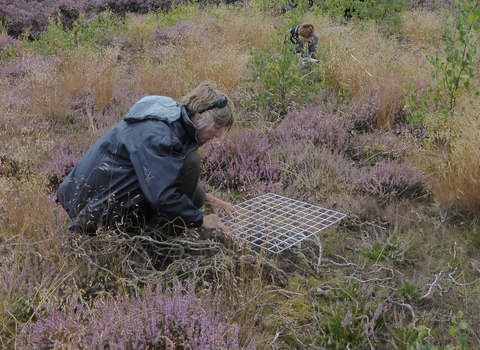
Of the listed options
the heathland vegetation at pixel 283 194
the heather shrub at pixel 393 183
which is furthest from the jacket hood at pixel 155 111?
the heather shrub at pixel 393 183

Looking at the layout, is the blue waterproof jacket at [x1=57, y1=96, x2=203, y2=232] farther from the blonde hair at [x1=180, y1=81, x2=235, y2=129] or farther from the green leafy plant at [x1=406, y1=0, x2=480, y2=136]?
the green leafy plant at [x1=406, y1=0, x2=480, y2=136]

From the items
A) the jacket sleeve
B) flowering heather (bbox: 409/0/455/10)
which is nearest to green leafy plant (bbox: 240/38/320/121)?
the jacket sleeve

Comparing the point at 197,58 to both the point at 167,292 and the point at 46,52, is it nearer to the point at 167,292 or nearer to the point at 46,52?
the point at 46,52

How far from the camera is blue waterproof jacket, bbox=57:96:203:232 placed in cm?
257

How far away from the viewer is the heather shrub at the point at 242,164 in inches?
163

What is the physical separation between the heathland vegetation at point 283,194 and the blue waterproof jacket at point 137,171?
0.16 meters

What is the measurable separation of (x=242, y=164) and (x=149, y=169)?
180 centimetres

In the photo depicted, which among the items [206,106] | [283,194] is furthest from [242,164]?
[206,106]

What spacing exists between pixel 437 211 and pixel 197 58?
4495mm

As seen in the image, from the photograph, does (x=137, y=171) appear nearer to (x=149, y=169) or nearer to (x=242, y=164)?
(x=149, y=169)

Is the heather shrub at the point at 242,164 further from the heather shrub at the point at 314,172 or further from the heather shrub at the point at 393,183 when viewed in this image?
the heather shrub at the point at 393,183

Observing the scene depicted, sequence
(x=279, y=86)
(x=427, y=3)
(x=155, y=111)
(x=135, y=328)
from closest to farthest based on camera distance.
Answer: (x=135, y=328)
(x=155, y=111)
(x=279, y=86)
(x=427, y=3)

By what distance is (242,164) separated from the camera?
428 centimetres

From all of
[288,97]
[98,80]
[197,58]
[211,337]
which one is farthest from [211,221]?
[197,58]
